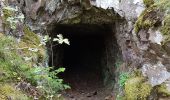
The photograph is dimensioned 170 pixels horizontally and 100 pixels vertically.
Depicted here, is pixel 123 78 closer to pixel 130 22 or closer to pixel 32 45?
pixel 130 22

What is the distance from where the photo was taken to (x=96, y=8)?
24.2 feet

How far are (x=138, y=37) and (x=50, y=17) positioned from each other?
250 cm

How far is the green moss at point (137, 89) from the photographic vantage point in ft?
17.8

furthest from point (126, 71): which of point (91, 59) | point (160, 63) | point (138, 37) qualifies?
point (91, 59)

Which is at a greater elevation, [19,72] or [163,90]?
[19,72]

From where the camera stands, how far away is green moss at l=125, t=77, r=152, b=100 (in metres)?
5.43

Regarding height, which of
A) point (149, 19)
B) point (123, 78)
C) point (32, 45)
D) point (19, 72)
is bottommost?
point (123, 78)

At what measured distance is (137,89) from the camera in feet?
18.4


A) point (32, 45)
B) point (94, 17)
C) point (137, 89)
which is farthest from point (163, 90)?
point (94, 17)

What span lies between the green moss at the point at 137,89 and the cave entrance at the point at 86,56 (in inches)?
89.8

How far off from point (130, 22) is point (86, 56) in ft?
15.2

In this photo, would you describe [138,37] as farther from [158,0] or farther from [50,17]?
[50,17]

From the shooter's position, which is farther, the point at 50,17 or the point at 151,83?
the point at 50,17

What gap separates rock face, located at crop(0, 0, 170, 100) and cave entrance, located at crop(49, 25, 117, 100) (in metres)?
0.67
